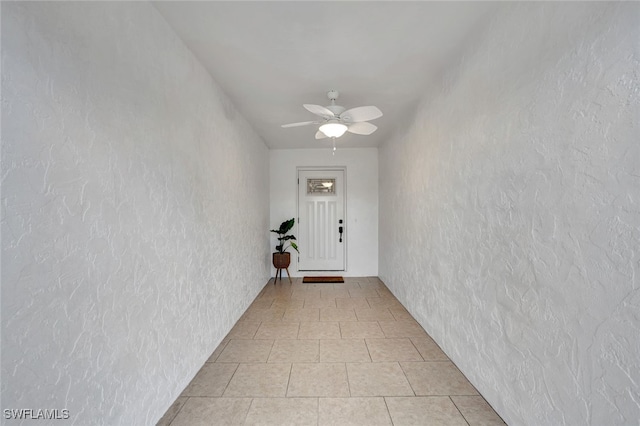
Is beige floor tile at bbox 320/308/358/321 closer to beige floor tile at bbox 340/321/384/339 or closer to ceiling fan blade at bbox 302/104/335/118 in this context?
beige floor tile at bbox 340/321/384/339

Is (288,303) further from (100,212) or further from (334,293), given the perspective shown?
(100,212)

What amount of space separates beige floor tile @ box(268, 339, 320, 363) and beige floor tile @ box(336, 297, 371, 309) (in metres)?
1.07

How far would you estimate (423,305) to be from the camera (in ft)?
9.39

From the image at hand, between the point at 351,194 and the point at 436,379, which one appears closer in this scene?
the point at 436,379

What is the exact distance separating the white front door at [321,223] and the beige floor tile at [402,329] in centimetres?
229

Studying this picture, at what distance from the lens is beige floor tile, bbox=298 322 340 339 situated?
2727mm

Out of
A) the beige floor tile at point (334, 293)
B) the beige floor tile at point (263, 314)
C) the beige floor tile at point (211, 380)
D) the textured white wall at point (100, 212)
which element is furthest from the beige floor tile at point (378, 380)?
the beige floor tile at point (334, 293)

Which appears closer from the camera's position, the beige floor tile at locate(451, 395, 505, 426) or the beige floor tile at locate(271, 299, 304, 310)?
the beige floor tile at locate(451, 395, 505, 426)

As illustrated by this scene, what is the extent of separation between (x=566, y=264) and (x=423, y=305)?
1.85 m

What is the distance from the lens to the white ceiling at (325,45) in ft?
5.37

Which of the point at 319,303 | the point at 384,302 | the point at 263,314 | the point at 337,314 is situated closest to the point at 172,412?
the point at 263,314

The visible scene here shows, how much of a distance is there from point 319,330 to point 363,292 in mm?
1522

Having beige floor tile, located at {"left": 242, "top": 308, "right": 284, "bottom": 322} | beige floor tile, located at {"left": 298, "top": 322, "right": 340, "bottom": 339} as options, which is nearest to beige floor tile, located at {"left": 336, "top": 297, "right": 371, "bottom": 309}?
beige floor tile, located at {"left": 298, "top": 322, "right": 340, "bottom": 339}

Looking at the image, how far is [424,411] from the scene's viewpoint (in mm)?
1712
